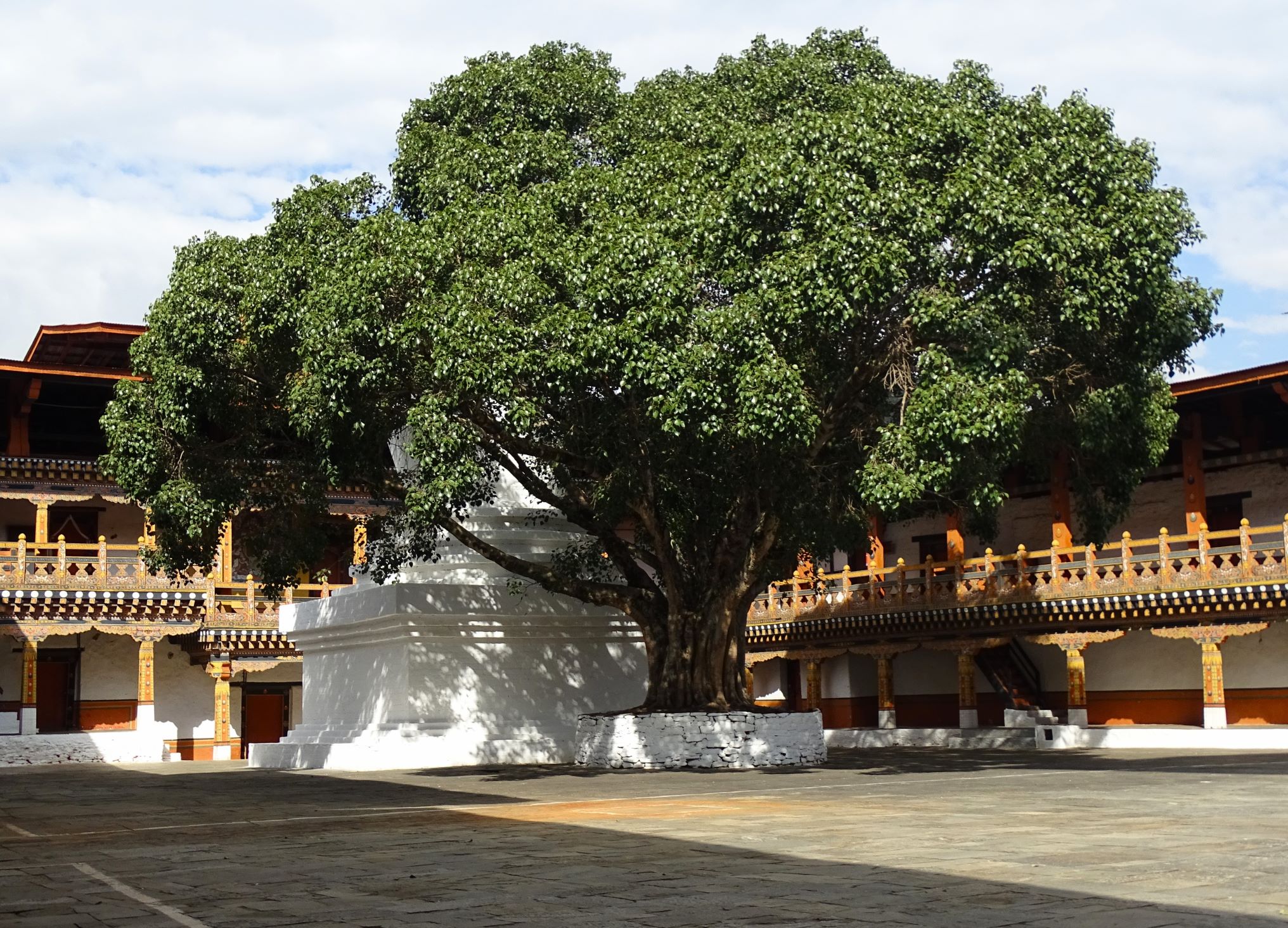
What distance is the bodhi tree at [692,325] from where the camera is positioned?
14789 millimetres

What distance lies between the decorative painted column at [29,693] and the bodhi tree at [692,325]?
47.8 feet

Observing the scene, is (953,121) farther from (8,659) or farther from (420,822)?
Answer: (8,659)

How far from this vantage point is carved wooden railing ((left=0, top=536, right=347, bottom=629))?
31797 mm

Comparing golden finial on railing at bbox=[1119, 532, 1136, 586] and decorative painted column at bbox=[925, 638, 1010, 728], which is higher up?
golden finial on railing at bbox=[1119, 532, 1136, 586]

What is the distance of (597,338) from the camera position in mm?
14867

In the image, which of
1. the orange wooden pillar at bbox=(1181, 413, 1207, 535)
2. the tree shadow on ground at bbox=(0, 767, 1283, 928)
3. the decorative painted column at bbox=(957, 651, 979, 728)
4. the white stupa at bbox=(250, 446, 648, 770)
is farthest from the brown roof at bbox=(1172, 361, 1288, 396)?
the tree shadow on ground at bbox=(0, 767, 1283, 928)

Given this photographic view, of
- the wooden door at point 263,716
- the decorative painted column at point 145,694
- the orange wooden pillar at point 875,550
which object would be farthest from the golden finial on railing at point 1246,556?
the wooden door at point 263,716

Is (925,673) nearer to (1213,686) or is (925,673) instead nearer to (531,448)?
(1213,686)

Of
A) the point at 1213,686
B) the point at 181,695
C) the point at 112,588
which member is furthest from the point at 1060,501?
the point at 181,695

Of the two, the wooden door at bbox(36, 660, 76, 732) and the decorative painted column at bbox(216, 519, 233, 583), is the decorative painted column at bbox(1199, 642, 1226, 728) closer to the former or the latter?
the decorative painted column at bbox(216, 519, 233, 583)

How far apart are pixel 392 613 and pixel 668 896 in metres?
14.2

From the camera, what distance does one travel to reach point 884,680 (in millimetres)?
32438

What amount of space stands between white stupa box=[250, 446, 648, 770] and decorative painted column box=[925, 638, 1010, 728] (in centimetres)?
1046

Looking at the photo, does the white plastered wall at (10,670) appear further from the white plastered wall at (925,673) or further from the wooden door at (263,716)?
the white plastered wall at (925,673)
